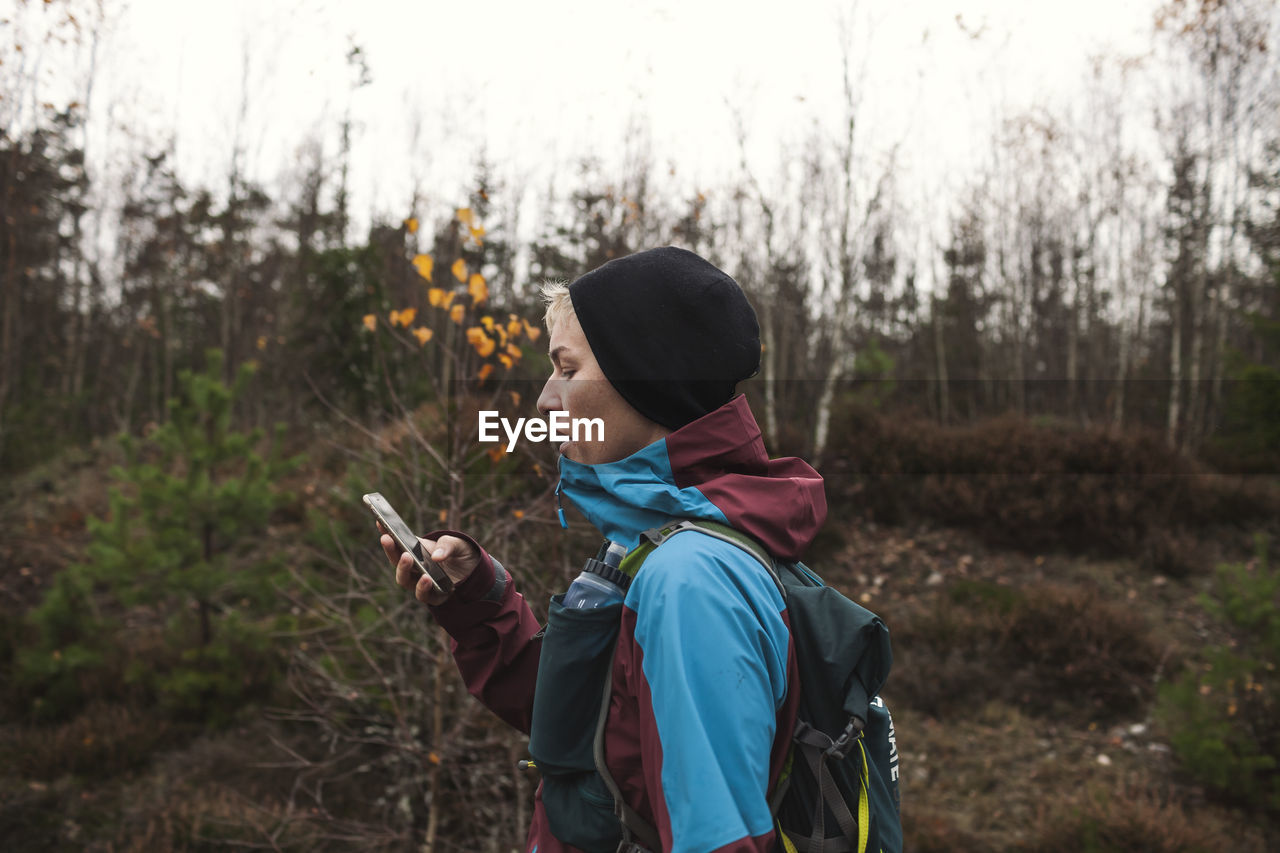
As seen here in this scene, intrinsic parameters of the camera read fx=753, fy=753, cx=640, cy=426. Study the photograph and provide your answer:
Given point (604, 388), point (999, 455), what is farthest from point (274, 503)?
point (999, 455)

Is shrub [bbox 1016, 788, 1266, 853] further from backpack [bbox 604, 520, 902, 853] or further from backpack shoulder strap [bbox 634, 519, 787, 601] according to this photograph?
backpack shoulder strap [bbox 634, 519, 787, 601]

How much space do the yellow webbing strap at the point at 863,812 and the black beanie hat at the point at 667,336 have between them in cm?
59

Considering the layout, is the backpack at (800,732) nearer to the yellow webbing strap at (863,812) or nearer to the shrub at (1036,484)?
the yellow webbing strap at (863,812)

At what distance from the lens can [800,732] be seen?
1.10 m

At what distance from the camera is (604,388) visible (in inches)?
50.6

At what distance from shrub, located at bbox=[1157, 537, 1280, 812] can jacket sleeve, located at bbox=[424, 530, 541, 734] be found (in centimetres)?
506

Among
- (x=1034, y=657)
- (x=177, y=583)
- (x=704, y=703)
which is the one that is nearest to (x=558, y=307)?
(x=704, y=703)

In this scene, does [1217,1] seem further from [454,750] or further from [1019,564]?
[454,750]

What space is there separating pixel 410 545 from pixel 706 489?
0.54 m

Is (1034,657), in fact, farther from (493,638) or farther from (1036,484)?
(493,638)

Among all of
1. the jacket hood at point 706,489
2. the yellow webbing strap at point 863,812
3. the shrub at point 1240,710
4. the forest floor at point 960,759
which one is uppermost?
the jacket hood at point 706,489

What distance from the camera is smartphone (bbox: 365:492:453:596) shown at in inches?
51.8

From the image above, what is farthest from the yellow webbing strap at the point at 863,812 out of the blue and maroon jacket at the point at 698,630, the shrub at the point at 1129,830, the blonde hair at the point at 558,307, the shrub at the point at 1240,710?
the shrub at the point at 1240,710

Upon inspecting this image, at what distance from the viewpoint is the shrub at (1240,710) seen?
4.70m
